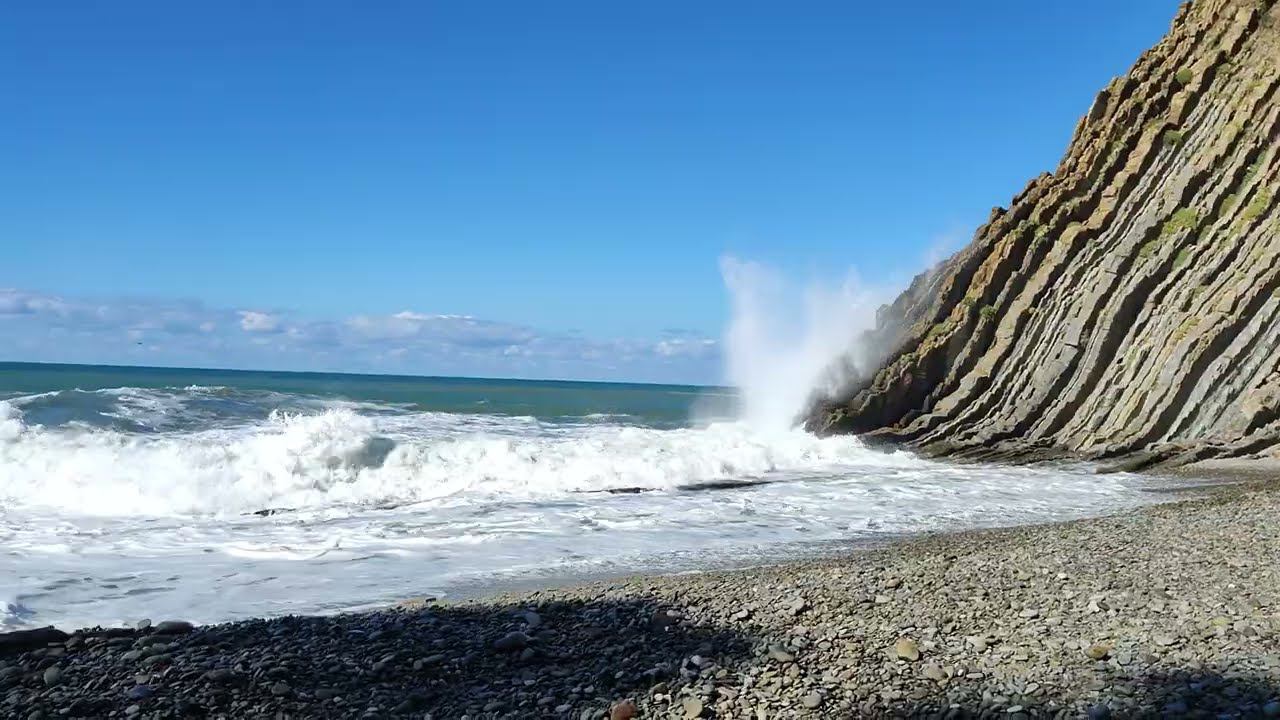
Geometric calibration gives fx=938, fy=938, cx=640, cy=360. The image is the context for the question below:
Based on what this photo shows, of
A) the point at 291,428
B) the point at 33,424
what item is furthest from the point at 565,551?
the point at 33,424

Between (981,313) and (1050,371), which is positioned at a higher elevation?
(981,313)

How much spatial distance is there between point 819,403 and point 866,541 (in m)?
15.1

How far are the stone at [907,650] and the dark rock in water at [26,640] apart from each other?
20.1 ft

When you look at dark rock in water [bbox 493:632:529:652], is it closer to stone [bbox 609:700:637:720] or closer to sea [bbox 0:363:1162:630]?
stone [bbox 609:700:637:720]

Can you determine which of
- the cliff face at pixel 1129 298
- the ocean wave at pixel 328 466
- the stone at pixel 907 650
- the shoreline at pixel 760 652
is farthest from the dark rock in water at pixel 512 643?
the cliff face at pixel 1129 298

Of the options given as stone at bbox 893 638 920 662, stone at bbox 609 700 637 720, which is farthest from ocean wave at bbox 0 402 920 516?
stone at bbox 609 700 637 720

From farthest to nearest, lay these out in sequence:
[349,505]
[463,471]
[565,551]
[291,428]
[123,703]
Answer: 1. [291,428]
2. [463,471]
3. [349,505]
4. [565,551]
5. [123,703]

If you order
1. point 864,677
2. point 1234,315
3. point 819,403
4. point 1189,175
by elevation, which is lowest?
point 864,677

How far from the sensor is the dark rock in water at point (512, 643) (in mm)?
6645

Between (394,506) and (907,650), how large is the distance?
37.4 feet

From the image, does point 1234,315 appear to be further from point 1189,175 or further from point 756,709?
point 756,709

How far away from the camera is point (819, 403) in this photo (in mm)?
27172

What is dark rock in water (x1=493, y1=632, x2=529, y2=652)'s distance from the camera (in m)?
6.64

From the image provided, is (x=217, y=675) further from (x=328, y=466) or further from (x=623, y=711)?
(x=328, y=466)
